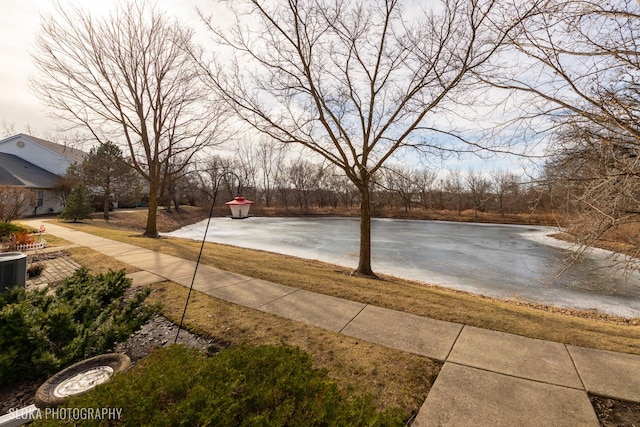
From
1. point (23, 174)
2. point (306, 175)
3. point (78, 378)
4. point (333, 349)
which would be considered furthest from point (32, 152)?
point (333, 349)

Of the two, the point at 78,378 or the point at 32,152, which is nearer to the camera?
the point at 78,378

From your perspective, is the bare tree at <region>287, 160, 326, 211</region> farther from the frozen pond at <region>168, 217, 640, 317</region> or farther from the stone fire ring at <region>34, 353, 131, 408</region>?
the stone fire ring at <region>34, 353, 131, 408</region>

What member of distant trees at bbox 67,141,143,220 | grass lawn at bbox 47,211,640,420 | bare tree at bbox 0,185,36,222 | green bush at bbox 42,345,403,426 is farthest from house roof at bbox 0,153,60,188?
green bush at bbox 42,345,403,426

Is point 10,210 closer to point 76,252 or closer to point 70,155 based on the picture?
point 76,252

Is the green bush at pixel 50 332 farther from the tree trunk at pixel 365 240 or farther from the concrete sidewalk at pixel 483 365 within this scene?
the tree trunk at pixel 365 240

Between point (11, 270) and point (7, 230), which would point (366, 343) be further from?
point (7, 230)

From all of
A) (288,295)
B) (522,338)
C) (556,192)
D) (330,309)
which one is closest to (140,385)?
(330,309)

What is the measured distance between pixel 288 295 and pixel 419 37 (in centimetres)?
679

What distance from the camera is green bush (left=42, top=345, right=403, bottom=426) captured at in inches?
60.9

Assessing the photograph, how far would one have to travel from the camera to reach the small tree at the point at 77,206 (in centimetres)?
2036

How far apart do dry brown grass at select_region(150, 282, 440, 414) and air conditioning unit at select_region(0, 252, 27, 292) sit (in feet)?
6.58

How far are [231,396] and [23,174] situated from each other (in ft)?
114

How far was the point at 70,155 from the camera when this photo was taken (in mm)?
31516

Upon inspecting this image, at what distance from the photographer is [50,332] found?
2.71m
